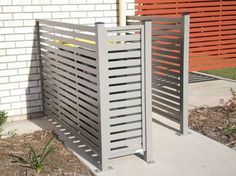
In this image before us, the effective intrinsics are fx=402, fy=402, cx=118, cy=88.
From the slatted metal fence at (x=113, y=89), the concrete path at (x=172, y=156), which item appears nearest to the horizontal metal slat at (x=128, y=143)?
the slatted metal fence at (x=113, y=89)

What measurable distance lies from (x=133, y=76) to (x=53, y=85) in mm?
1902

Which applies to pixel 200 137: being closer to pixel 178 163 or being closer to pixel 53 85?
pixel 178 163

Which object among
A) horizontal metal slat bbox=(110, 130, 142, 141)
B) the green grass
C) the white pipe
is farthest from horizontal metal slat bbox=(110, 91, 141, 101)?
the green grass

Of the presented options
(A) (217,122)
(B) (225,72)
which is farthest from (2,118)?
(B) (225,72)

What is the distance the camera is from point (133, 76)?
4.44 meters

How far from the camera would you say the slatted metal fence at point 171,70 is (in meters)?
5.43

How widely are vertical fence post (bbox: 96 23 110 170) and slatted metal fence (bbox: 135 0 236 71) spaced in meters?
4.61

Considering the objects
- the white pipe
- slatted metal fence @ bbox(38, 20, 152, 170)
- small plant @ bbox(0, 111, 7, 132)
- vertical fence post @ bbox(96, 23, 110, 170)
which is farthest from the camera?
the white pipe

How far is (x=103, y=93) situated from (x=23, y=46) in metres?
2.53

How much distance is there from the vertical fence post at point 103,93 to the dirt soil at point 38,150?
0.94 ft

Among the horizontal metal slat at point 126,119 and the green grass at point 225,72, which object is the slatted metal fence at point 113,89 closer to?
the horizontal metal slat at point 126,119

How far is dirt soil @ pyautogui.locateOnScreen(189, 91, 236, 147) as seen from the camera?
5.47 m

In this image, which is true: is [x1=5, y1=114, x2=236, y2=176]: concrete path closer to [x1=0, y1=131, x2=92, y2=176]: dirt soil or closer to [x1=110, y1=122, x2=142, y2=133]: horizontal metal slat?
[x1=0, y1=131, x2=92, y2=176]: dirt soil

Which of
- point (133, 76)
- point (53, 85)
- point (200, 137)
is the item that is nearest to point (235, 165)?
point (200, 137)
